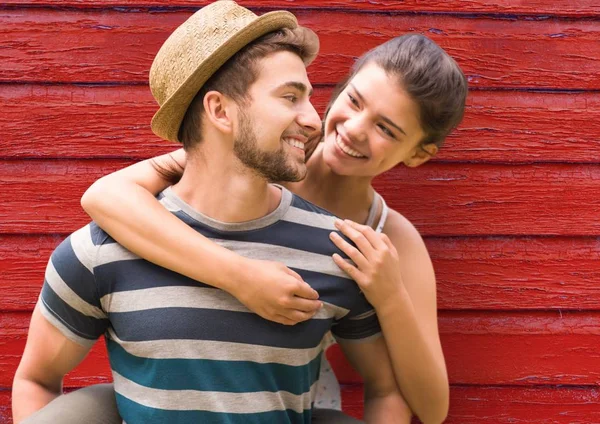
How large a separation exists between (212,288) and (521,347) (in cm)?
125

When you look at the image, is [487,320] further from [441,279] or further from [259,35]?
[259,35]

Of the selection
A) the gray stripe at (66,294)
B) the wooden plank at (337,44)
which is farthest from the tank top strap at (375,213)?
the gray stripe at (66,294)

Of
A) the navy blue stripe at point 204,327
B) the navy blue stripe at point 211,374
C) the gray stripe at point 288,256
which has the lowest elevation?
the navy blue stripe at point 211,374

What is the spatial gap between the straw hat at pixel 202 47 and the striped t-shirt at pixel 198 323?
0.94 ft

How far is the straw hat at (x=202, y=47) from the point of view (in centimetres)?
176

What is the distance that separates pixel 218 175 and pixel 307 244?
30 cm

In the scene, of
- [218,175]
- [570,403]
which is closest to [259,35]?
[218,175]

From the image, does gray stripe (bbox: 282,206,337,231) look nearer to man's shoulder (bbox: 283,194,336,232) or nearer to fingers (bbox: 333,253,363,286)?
man's shoulder (bbox: 283,194,336,232)

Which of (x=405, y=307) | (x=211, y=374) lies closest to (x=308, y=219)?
(x=405, y=307)

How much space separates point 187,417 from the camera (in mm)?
1767

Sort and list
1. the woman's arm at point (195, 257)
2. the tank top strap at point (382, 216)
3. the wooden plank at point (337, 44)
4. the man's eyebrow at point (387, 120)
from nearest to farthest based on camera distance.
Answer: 1. the woman's arm at point (195, 257)
2. the man's eyebrow at point (387, 120)
3. the tank top strap at point (382, 216)
4. the wooden plank at point (337, 44)

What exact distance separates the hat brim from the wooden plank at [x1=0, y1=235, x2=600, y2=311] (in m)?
1.03

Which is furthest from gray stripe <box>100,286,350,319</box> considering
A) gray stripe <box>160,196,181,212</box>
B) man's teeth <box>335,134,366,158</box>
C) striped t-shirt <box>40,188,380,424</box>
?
man's teeth <box>335,134,366,158</box>

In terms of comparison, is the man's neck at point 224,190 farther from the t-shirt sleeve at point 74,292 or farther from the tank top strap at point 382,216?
Result: the tank top strap at point 382,216
